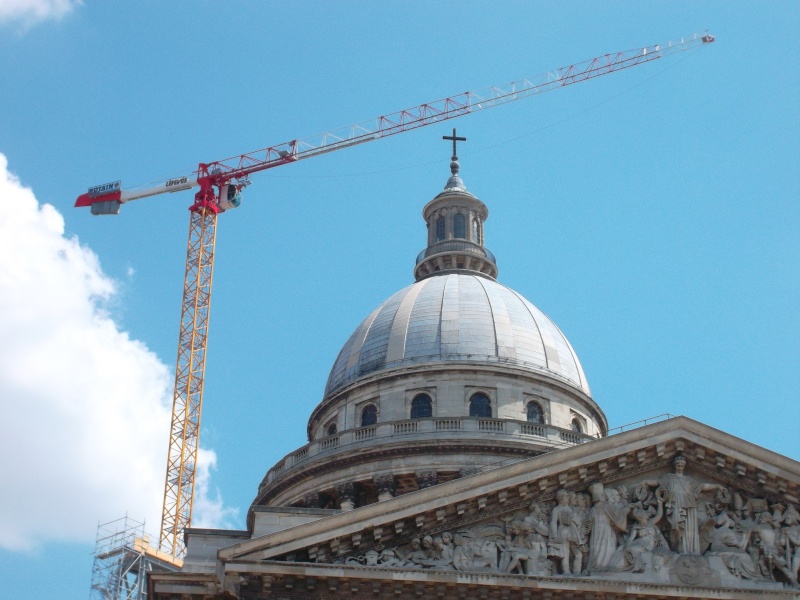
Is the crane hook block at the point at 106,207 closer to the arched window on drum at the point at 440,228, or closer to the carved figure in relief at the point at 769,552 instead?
the arched window on drum at the point at 440,228

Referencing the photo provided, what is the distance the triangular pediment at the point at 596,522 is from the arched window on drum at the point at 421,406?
3287 cm

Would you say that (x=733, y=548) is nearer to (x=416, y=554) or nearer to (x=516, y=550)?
(x=516, y=550)

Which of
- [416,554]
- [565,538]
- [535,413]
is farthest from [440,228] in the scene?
[416,554]

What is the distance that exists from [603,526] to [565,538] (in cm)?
114

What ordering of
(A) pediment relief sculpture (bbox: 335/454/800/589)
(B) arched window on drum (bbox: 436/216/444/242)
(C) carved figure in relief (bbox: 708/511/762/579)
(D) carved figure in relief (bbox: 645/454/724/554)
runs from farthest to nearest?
(B) arched window on drum (bbox: 436/216/444/242) < (D) carved figure in relief (bbox: 645/454/724/554) < (C) carved figure in relief (bbox: 708/511/762/579) < (A) pediment relief sculpture (bbox: 335/454/800/589)

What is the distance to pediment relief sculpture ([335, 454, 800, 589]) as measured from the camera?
119 ft

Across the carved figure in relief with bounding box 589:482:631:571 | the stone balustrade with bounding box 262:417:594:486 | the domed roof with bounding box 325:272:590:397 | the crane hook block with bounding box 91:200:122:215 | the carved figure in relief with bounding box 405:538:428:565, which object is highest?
the crane hook block with bounding box 91:200:122:215

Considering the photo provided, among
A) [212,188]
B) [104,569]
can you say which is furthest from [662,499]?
[212,188]

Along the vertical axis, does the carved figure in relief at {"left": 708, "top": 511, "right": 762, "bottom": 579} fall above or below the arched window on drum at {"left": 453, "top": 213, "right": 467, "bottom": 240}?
below

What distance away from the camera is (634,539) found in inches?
1449

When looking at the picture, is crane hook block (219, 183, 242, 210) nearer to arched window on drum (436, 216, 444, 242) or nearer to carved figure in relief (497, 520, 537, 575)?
arched window on drum (436, 216, 444, 242)

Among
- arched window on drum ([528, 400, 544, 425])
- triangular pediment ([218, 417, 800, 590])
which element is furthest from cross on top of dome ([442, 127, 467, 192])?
triangular pediment ([218, 417, 800, 590])

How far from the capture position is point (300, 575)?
35.1 meters

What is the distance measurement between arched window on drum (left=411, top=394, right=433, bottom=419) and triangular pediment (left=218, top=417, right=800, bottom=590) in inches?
1294
